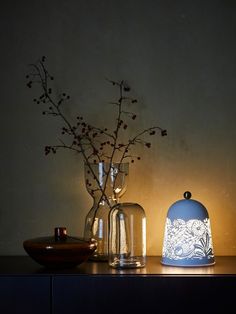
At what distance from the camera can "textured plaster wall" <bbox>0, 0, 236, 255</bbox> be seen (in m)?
1.85

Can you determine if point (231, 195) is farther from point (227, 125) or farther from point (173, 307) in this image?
point (173, 307)

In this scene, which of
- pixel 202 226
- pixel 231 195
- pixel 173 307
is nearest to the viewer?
pixel 173 307

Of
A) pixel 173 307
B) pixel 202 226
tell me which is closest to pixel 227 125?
pixel 202 226

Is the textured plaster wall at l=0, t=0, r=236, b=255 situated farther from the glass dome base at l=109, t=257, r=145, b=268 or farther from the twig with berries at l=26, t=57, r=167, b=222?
the glass dome base at l=109, t=257, r=145, b=268

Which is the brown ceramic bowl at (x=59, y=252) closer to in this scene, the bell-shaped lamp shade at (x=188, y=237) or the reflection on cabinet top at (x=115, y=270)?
the reflection on cabinet top at (x=115, y=270)

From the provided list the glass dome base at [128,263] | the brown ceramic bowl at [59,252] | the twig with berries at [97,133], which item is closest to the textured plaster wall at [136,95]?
the twig with berries at [97,133]

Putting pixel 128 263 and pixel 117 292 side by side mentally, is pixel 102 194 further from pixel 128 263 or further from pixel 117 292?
pixel 117 292

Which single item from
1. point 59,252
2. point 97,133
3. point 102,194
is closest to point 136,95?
point 97,133

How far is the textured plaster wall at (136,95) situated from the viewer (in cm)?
185

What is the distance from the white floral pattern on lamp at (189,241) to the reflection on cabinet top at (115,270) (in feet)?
0.15

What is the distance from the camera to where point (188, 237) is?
157 cm

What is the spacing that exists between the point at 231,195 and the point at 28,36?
0.98 m

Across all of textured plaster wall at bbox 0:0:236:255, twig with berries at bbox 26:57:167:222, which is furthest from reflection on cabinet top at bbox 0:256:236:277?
twig with berries at bbox 26:57:167:222

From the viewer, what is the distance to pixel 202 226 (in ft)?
5.21
